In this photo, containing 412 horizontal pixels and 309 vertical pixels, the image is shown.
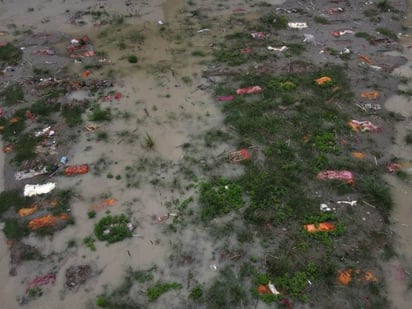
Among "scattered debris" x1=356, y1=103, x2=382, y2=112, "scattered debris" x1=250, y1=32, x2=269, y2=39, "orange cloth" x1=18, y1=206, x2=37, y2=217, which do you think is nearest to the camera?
"orange cloth" x1=18, y1=206, x2=37, y2=217

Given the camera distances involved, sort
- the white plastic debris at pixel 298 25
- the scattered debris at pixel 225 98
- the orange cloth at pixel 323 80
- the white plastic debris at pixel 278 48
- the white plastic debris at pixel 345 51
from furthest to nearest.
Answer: the white plastic debris at pixel 298 25
the white plastic debris at pixel 278 48
the white plastic debris at pixel 345 51
the orange cloth at pixel 323 80
the scattered debris at pixel 225 98

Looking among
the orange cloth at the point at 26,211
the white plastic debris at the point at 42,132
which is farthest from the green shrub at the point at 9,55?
the orange cloth at the point at 26,211

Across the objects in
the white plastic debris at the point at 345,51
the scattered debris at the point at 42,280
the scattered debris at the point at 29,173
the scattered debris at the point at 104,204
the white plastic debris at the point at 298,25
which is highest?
the white plastic debris at the point at 298,25

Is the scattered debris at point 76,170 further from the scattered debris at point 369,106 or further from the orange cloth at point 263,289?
the scattered debris at point 369,106

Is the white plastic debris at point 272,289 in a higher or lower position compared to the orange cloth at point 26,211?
lower

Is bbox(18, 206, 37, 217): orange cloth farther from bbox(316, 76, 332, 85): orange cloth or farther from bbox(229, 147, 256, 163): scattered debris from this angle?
bbox(316, 76, 332, 85): orange cloth

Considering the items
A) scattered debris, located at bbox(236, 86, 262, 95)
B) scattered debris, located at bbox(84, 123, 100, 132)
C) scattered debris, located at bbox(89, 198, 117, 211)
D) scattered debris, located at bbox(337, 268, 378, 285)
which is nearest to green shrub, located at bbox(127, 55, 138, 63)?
scattered debris, located at bbox(84, 123, 100, 132)

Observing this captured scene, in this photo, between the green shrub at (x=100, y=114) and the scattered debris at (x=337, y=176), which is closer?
the scattered debris at (x=337, y=176)

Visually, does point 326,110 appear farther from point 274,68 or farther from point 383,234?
point 383,234
